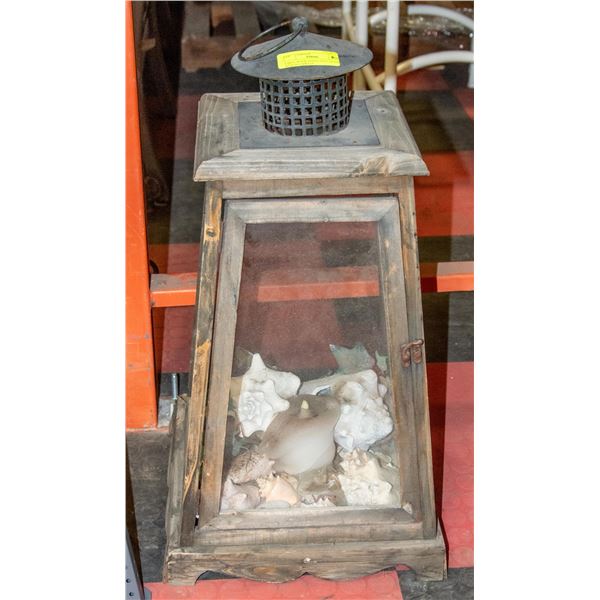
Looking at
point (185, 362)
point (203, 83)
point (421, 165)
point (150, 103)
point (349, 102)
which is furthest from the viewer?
point (203, 83)

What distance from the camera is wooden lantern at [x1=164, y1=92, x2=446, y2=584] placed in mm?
1484

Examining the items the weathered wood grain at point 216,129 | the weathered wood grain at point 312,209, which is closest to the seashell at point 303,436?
the weathered wood grain at point 312,209

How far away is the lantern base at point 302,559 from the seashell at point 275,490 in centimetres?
9

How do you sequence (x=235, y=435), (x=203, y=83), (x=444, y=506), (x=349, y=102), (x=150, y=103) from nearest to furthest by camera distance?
(x=349, y=102), (x=235, y=435), (x=444, y=506), (x=150, y=103), (x=203, y=83)

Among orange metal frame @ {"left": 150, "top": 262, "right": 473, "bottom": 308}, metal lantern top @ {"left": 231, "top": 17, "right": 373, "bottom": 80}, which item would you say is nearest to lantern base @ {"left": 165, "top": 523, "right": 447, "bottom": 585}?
orange metal frame @ {"left": 150, "top": 262, "right": 473, "bottom": 308}

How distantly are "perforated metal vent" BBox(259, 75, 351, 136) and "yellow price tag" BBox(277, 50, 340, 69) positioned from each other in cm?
2

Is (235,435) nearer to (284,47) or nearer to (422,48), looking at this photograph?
(284,47)

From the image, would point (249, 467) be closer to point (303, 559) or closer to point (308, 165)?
point (303, 559)

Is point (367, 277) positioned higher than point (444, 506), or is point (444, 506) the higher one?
point (367, 277)

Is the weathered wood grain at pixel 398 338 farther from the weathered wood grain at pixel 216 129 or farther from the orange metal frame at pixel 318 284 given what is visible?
the weathered wood grain at pixel 216 129

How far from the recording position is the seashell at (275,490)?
5.82ft

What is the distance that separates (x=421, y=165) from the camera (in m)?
1.46

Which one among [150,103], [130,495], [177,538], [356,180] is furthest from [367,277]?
[150,103]

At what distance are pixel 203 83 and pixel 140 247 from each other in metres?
2.08
